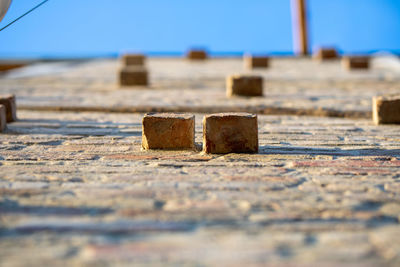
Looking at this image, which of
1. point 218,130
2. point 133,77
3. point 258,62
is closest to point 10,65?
point 258,62

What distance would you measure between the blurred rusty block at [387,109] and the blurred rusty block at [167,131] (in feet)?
5.78

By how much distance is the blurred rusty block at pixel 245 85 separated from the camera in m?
5.84

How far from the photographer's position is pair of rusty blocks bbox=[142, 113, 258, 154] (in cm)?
290

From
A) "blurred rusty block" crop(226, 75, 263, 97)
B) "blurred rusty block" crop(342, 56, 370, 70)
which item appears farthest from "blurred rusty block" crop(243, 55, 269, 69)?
"blurred rusty block" crop(226, 75, 263, 97)

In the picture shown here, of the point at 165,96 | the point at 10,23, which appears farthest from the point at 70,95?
the point at 10,23

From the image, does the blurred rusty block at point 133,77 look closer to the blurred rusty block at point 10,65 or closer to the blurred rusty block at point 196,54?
the blurred rusty block at point 196,54

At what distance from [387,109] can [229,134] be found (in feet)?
5.64

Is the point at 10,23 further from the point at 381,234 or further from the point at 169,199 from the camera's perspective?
the point at 381,234

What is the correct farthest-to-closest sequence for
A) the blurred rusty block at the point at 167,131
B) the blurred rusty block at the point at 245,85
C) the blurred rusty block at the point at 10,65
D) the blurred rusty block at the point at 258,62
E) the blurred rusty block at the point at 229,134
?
the blurred rusty block at the point at 10,65 < the blurred rusty block at the point at 258,62 < the blurred rusty block at the point at 245,85 < the blurred rusty block at the point at 167,131 < the blurred rusty block at the point at 229,134

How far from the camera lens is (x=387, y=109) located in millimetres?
4008

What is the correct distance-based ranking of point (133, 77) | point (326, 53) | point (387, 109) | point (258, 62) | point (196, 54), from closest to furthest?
point (387, 109)
point (133, 77)
point (258, 62)
point (326, 53)
point (196, 54)

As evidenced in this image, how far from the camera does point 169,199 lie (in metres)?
2.03

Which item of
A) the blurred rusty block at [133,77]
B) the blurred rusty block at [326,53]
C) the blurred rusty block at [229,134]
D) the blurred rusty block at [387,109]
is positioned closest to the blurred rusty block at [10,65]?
the blurred rusty block at [133,77]

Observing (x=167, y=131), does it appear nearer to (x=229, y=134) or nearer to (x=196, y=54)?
(x=229, y=134)
